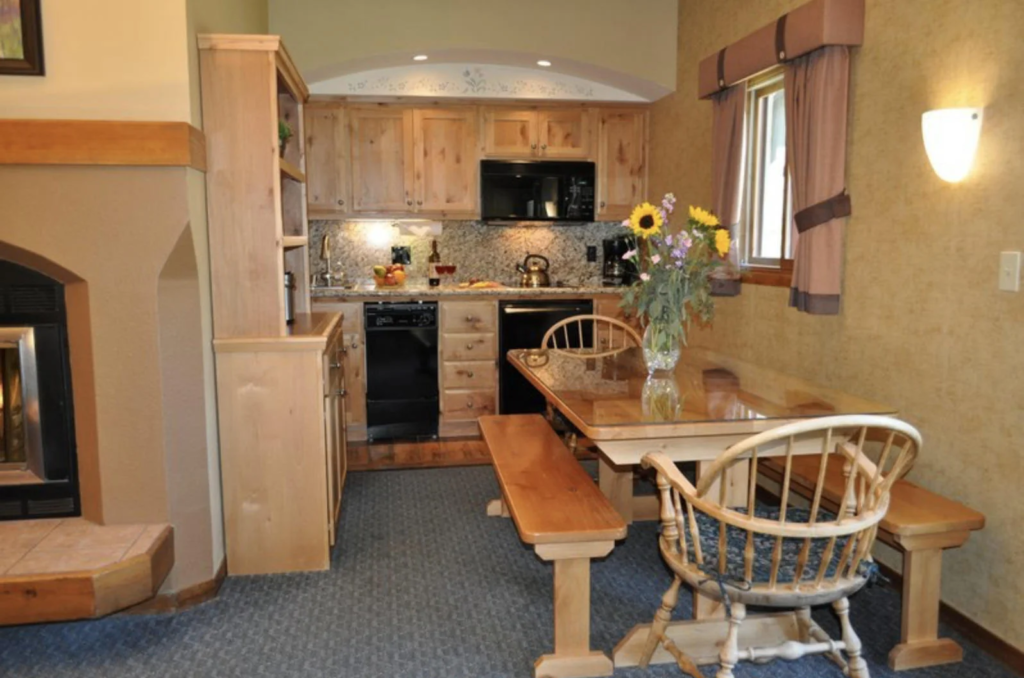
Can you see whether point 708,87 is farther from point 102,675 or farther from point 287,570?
point 102,675

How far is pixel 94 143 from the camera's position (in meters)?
2.51

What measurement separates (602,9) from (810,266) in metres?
2.52

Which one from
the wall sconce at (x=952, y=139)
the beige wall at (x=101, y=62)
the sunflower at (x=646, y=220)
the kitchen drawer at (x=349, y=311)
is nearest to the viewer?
the wall sconce at (x=952, y=139)

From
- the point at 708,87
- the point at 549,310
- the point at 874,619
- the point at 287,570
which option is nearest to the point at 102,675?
the point at 287,570

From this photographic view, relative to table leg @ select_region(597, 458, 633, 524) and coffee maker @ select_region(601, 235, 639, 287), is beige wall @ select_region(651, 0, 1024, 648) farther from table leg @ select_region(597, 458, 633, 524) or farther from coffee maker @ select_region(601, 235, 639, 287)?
coffee maker @ select_region(601, 235, 639, 287)

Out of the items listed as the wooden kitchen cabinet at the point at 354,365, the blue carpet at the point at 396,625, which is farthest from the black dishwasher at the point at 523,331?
the blue carpet at the point at 396,625

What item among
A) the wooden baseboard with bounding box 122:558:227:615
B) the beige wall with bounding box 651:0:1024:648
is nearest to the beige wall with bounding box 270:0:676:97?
the beige wall with bounding box 651:0:1024:648

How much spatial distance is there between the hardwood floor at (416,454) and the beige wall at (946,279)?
2125mm

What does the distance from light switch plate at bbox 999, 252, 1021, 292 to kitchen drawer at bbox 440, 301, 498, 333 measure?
3230 mm

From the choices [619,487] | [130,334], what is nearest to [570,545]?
[619,487]

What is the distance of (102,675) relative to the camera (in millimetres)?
2324

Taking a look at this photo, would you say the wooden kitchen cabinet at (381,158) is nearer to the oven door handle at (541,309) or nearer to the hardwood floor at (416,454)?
the oven door handle at (541,309)

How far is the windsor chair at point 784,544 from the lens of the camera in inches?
71.4

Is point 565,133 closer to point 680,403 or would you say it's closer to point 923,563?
point 680,403
